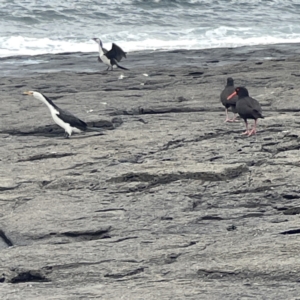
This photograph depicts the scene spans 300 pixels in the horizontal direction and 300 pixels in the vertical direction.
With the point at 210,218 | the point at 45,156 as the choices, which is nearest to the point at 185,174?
the point at 210,218

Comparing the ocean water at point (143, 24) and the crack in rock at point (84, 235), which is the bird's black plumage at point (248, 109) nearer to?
the crack in rock at point (84, 235)

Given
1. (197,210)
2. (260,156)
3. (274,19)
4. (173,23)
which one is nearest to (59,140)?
(260,156)

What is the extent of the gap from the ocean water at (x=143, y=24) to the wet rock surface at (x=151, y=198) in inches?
453

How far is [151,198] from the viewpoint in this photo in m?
7.28

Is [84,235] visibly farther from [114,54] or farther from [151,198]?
[114,54]

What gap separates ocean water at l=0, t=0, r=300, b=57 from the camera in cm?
2427

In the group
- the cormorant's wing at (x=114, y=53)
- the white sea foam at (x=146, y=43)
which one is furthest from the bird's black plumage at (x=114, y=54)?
the white sea foam at (x=146, y=43)

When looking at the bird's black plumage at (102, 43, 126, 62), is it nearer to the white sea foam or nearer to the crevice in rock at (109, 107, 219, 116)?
the crevice in rock at (109, 107, 219, 116)

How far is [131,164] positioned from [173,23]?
2068cm

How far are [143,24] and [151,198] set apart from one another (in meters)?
21.3

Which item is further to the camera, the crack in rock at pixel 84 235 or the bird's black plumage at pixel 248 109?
the bird's black plumage at pixel 248 109

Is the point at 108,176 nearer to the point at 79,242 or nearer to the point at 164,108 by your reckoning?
the point at 79,242

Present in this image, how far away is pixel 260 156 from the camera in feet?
27.6

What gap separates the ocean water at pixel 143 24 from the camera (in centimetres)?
2427
